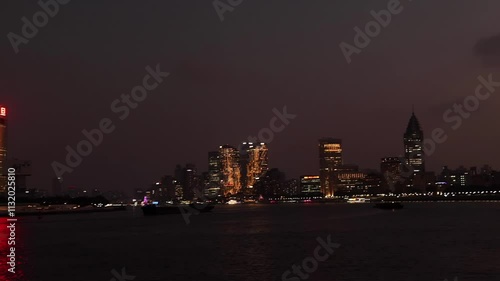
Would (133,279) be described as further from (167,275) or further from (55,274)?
(55,274)

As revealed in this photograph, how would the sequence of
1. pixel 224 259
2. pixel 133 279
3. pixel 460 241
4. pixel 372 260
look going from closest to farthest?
1. pixel 133 279
2. pixel 372 260
3. pixel 224 259
4. pixel 460 241

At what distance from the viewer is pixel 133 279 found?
44344mm

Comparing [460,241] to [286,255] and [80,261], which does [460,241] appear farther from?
[80,261]

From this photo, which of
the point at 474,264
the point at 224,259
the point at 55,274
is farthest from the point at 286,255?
the point at 55,274

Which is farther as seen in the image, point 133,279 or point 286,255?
point 286,255

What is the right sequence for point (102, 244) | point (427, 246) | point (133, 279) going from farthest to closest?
point (102, 244) < point (427, 246) < point (133, 279)

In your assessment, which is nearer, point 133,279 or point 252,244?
point 133,279

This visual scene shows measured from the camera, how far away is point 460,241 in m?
69.2

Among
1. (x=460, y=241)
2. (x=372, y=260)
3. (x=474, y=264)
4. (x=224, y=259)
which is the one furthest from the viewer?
(x=460, y=241)

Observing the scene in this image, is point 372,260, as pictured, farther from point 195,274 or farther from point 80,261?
point 80,261

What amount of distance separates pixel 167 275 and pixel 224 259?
10862 millimetres

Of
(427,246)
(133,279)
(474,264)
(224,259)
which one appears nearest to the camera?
(133,279)

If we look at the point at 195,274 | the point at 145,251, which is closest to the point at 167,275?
the point at 195,274

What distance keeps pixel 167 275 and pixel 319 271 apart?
11.6m
